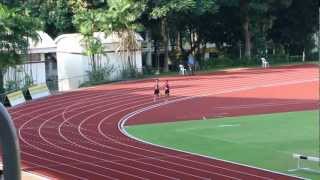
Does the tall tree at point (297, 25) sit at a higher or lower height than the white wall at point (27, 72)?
higher

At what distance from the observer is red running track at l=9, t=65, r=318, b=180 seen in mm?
12359

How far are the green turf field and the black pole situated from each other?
10.8m

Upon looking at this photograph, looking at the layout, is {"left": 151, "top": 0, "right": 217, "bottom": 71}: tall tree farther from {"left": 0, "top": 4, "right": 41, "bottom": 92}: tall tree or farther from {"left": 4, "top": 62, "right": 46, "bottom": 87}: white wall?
{"left": 0, "top": 4, "right": 41, "bottom": 92}: tall tree

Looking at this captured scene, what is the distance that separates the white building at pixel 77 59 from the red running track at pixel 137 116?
370cm

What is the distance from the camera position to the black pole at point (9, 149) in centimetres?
133

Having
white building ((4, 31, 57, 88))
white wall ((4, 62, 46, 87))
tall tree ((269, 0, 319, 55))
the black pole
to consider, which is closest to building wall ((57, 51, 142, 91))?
white building ((4, 31, 57, 88))

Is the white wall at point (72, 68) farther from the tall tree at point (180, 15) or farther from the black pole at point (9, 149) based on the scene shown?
the black pole at point (9, 149)

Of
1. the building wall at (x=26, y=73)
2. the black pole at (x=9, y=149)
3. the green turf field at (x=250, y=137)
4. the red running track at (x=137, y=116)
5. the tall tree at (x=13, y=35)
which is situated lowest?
the green turf field at (x=250, y=137)

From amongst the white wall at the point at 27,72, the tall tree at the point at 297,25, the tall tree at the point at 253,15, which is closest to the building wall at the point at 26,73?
the white wall at the point at 27,72

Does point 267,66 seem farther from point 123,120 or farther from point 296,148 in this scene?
point 296,148

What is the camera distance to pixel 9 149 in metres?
1.33

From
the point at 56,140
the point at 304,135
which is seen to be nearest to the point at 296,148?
the point at 304,135

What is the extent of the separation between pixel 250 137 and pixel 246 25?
92.6ft

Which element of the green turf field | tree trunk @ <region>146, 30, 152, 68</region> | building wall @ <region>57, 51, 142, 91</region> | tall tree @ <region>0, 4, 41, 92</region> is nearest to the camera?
the green turf field
